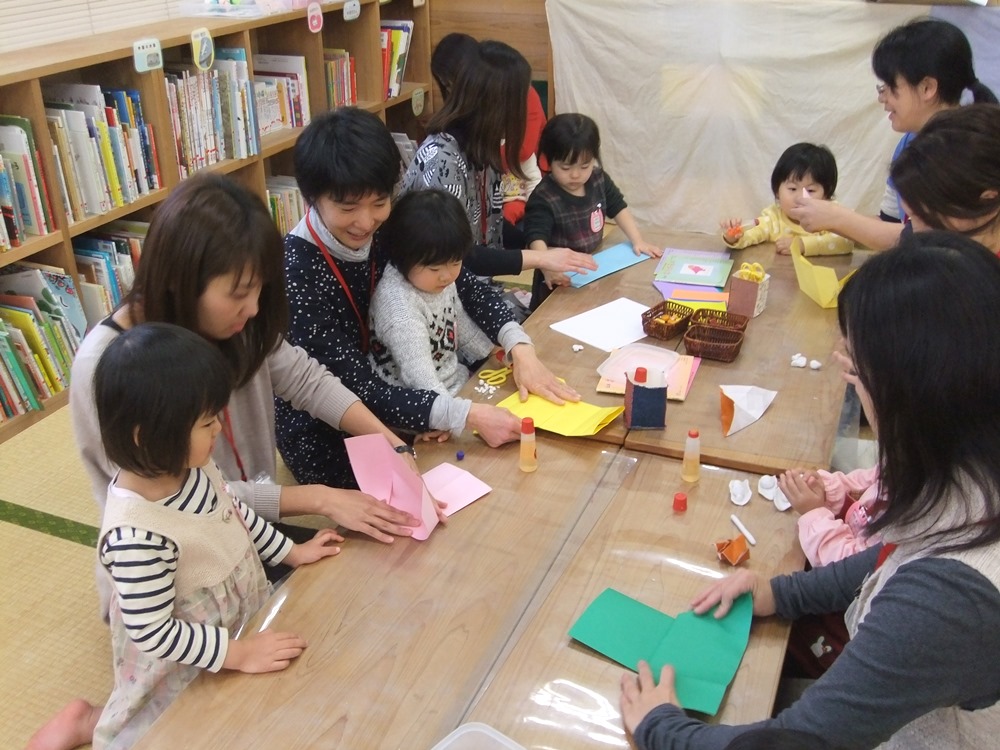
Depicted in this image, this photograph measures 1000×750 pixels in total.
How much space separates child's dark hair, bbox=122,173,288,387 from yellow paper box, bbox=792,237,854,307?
53.1 inches

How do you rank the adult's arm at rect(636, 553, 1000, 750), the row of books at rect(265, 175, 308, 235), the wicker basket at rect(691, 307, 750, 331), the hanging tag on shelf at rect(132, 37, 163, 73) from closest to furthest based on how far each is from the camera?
the adult's arm at rect(636, 553, 1000, 750)
the wicker basket at rect(691, 307, 750, 331)
the hanging tag on shelf at rect(132, 37, 163, 73)
the row of books at rect(265, 175, 308, 235)

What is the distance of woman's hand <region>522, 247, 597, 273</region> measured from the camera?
2.26m

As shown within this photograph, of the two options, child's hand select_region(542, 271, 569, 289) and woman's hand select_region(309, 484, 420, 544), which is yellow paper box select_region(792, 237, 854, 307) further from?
woman's hand select_region(309, 484, 420, 544)

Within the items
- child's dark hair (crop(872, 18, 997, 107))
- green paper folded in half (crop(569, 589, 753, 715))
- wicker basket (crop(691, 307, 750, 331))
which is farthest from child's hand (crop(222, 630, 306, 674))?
child's dark hair (crop(872, 18, 997, 107))

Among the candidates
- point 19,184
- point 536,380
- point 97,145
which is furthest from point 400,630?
point 97,145

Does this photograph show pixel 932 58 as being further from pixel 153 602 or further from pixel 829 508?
pixel 153 602

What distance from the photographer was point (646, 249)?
248 cm

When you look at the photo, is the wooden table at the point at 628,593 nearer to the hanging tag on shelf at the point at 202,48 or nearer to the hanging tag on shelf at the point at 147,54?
the hanging tag on shelf at the point at 147,54

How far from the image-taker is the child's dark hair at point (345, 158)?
168 cm

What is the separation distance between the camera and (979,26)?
137 inches

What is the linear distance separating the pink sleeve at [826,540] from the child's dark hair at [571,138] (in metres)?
1.46

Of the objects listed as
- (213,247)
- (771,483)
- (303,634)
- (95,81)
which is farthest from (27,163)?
(771,483)

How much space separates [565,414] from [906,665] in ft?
2.78

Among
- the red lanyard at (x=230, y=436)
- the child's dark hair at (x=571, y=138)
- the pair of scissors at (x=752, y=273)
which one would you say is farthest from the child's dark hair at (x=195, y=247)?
the child's dark hair at (x=571, y=138)
